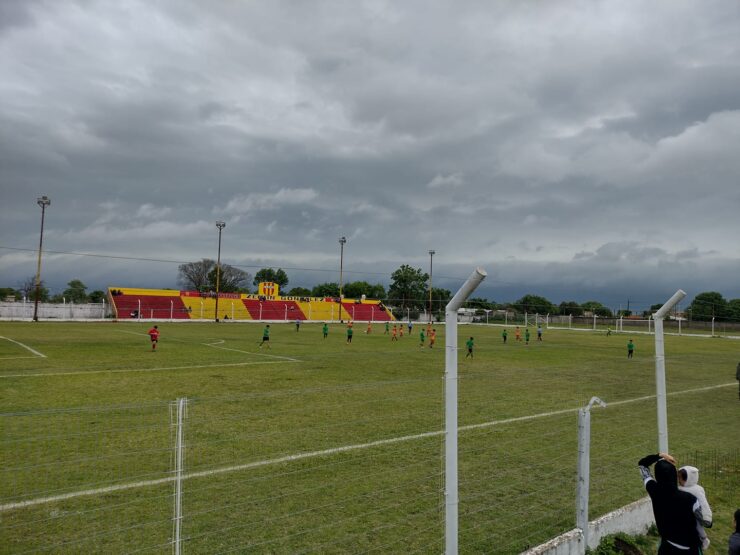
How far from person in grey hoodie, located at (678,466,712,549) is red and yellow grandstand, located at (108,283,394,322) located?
61.1 meters

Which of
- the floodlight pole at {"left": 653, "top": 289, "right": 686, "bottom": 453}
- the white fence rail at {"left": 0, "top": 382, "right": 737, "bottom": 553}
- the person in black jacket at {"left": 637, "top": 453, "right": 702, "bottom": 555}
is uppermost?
the floodlight pole at {"left": 653, "top": 289, "right": 686, "bottom": 453}

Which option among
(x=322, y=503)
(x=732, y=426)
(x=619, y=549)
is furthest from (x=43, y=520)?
(x=732, y=426)

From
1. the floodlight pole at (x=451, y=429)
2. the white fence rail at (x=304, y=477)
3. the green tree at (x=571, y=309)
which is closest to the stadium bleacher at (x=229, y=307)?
the green tree at (x=571, y=309)

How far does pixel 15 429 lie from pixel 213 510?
220 inches

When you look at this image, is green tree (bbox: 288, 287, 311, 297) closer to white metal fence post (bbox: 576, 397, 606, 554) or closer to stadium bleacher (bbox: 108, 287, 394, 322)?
stadium bleacher (bbox: 108, 287, 394, 322)

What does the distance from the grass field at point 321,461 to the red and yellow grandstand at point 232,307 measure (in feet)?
173

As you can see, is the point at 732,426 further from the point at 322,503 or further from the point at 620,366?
the point at 620,366

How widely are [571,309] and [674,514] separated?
87882 mm

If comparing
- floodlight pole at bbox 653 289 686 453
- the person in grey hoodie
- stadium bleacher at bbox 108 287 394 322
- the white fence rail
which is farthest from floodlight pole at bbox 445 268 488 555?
stadium bleacher at bbox 108 287 394 322

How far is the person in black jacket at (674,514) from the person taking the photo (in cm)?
402

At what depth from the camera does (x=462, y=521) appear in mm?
5547

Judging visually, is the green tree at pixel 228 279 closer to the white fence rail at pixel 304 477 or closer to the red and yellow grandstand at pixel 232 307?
the red and yellow grandstand at pixel 232 307

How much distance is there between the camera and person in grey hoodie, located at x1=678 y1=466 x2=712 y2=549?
4.09 metres

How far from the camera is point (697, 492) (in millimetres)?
4203
